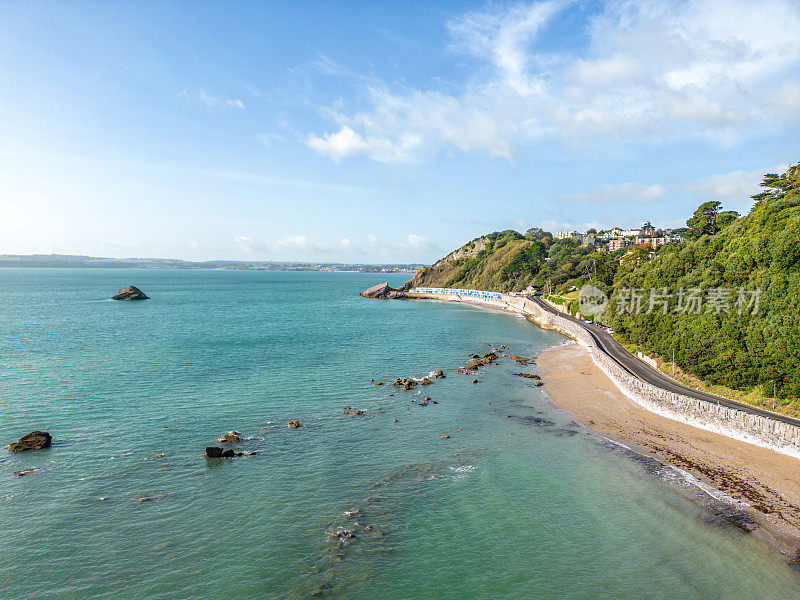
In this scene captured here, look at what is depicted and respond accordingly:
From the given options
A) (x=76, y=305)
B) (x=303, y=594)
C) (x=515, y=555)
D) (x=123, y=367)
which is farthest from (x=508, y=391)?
(x=76, y=305)

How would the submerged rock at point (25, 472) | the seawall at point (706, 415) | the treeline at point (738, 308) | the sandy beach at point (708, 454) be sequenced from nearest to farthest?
the sandy beach at point (708, 454) < the submerged rock at point (25, 472) < the seawall at point (706, 415) < the treeline at point (738, 308)

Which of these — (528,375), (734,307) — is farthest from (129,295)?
(734,307)

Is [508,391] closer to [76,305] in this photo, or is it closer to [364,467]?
[364,467]

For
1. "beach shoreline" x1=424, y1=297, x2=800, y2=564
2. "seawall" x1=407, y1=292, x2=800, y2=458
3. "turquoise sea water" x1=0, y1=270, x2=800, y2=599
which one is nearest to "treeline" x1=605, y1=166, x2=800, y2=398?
"seawall" x1=407, y1=292, x2=800, y2=458

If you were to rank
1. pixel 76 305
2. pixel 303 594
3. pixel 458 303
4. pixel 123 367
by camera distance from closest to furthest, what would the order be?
1. pixel 303 594
2. pixel 123 367
3. pixel 76 305
4. pixel 458 303

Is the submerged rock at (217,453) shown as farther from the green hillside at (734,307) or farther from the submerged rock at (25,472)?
the green hillside at (734,307)

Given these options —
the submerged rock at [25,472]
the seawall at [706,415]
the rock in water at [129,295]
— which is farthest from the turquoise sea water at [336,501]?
the rock in water at [129,295]

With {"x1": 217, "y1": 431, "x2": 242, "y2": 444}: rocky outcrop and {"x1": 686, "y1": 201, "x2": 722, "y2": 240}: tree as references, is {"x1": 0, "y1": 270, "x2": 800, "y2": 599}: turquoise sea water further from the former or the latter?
{"x1": 686, "y1": 201, "x2": 722, "y2": 240}: tree
